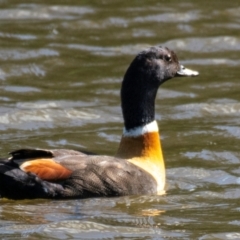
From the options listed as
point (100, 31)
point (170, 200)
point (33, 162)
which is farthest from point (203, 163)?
point (100, 31)

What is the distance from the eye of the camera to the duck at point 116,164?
36.0 feet

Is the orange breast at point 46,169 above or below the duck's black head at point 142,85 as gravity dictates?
below

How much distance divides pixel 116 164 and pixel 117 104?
145 inches

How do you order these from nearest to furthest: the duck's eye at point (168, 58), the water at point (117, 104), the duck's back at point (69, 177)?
the water at point (117, 104)
the duck's back at point (69, 177)
the duck's eye at point (168, 58)

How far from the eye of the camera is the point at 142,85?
1201 centimetres

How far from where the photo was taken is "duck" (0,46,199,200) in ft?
36.0

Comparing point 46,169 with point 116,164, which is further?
point 116,164

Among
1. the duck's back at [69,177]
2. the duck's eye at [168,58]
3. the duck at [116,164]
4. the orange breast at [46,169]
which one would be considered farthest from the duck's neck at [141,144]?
the orange breast at [46,169]

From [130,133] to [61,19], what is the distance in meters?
7.03

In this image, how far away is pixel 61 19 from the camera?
18703 mm

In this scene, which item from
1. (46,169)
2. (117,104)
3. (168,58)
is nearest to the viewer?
(46,169)

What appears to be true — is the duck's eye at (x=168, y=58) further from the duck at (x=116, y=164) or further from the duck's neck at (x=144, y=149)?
the duck's neck at (x=144, y=149)

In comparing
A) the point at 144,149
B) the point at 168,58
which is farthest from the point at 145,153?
the point at 168,58

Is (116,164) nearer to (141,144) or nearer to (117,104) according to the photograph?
(141,144)
